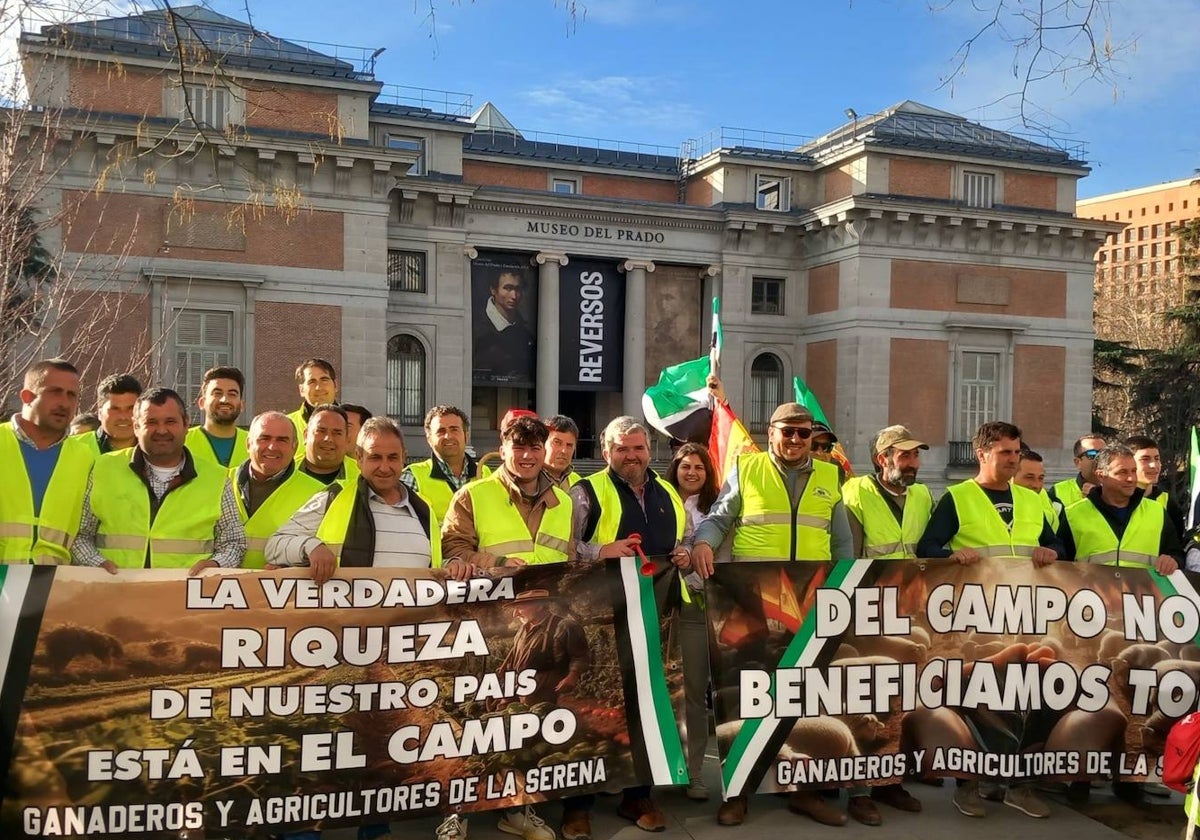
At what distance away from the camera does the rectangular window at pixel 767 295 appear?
35.5 meters

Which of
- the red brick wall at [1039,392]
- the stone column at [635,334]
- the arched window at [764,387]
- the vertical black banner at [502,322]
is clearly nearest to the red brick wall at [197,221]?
the vertical black banner at [502,322]

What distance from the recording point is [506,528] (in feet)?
16.8

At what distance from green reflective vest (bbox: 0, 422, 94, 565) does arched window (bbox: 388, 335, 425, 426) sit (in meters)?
26.1

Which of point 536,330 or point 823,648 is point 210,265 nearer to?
point 536,330

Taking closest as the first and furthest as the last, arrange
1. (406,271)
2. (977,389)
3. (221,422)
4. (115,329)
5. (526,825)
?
(526,825) → (221,422) → (115,329) → (406,271) → (977,389)

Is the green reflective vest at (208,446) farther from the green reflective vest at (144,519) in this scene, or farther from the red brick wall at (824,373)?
the red brick wall at (824,373)

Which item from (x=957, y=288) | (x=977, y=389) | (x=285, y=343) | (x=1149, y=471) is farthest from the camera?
(x=977, y=389)

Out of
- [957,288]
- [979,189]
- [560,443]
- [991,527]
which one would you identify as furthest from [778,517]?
[979,189]

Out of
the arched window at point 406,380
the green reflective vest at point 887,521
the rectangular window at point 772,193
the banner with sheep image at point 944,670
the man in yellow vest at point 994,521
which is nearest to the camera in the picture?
the banner with sheep image at point 944,670

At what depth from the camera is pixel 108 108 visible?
24.7 metres

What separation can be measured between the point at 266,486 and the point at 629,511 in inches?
77.9

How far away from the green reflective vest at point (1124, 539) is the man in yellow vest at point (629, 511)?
256 cm

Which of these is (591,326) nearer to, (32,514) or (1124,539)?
(1124,539)

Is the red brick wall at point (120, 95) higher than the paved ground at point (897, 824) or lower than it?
higher
